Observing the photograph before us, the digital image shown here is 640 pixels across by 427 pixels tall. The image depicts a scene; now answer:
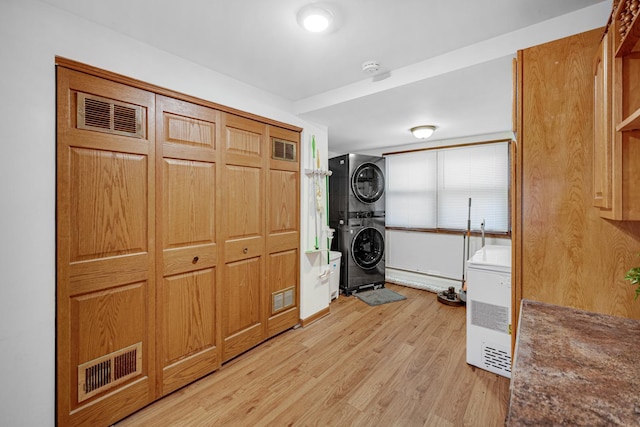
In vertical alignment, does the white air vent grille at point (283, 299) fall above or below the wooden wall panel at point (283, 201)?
below

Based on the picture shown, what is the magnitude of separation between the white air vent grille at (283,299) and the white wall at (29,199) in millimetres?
1600

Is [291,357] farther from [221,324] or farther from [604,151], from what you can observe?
[604,151]

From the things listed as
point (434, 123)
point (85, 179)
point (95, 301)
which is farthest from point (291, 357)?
point (434, 123)

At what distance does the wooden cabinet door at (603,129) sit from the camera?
1025 mm

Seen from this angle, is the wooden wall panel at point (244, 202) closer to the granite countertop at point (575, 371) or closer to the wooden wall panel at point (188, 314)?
the wooden wall panel at point (188, 314)

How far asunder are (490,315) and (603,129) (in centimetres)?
165

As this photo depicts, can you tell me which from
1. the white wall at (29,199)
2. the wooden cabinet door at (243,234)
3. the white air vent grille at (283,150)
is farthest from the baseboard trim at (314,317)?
the white wall at (29,199)

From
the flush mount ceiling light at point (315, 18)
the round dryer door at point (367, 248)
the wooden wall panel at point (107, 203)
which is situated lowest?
the round dryer door at point (367, 248)

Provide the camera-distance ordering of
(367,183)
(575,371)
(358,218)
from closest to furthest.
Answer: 1. (575,371)
2. (358,218)
3. (367,183)

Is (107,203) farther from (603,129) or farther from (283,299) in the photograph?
(603,129)

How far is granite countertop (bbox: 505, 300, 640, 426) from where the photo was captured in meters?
0.68

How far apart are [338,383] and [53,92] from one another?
260 cm

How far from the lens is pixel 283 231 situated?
280cm

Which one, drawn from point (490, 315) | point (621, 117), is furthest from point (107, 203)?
point (490, 315)
